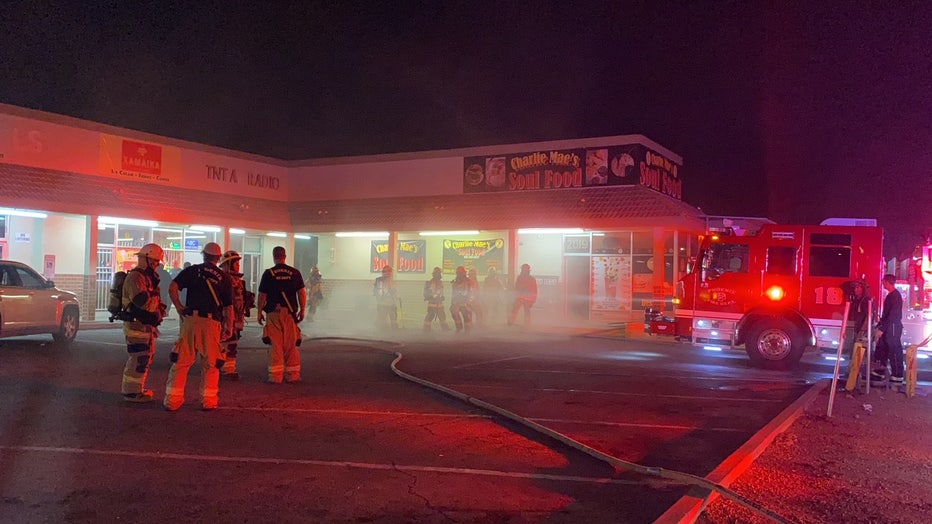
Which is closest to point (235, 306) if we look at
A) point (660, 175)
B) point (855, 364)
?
point (855, 364)

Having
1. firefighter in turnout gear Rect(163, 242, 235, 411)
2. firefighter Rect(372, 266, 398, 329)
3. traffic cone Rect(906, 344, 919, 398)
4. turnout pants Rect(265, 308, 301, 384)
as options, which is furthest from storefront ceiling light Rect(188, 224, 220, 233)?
traffic cone Rect(906, 344, 919, 398)

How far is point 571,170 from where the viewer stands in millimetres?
22266

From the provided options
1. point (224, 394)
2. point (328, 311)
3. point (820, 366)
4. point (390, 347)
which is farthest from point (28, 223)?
point (820, 366)

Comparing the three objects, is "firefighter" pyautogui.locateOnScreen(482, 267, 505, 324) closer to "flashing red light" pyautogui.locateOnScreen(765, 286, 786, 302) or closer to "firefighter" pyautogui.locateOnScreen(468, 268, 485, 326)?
"firefighter" pyautogui.locateOnScreen(468, 268, 485, 326)

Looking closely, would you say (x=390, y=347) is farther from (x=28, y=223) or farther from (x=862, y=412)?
Answer: (x=28, y=223)

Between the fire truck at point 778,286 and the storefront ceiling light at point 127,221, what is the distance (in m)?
15.4

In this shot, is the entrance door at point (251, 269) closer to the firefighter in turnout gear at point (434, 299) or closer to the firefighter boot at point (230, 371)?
the firefighter in turnout gear at point (434, 299)

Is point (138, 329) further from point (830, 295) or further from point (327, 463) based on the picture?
point (830, 295)

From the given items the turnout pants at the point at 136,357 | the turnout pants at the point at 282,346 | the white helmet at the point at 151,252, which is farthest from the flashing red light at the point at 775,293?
the turnout pants at the point at 136,357

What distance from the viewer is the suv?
13.2 metres

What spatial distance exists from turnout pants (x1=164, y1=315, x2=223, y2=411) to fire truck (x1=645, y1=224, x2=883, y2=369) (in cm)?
917

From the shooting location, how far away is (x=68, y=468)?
5828 mm

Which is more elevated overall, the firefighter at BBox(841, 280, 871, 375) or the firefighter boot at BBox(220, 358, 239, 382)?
the firefighter at BBox(841, 280, 871, 375)

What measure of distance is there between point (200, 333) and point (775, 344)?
1011 cm
